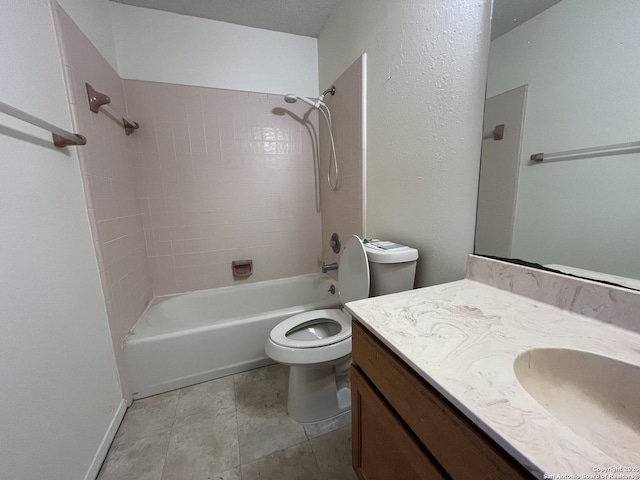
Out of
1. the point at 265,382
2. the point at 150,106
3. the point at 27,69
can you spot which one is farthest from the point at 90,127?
the point at 265,382

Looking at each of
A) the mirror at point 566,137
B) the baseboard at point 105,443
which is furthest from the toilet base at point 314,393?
the mirror at point 566,137

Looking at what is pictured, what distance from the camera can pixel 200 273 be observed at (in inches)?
Result: 77.0

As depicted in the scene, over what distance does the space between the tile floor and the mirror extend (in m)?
1.08

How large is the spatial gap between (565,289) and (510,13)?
80 centimetres

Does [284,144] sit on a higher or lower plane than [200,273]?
higher

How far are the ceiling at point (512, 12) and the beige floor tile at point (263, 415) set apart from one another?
170 centimetres

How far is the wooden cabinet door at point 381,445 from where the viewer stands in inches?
19.5

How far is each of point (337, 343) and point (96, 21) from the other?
2.12 meters

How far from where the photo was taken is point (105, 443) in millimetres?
1062

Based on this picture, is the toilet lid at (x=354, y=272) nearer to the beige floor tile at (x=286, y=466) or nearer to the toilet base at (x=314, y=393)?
the toilet base at (x=314, y=393)

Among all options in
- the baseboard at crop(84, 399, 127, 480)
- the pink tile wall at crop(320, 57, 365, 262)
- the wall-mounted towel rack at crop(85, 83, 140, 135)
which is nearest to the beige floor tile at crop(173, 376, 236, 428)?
the baseboard at crop(84, 399, 127, 480)

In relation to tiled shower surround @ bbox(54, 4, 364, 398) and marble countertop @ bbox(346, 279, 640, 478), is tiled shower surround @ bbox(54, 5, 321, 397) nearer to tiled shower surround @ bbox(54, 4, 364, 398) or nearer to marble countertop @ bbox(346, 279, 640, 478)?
tiled shower surround @ bbox(54, 4, 364, 398)

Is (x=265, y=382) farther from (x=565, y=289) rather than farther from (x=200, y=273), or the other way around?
(x=565, y=289)

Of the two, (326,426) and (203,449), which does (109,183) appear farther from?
(326,426)
